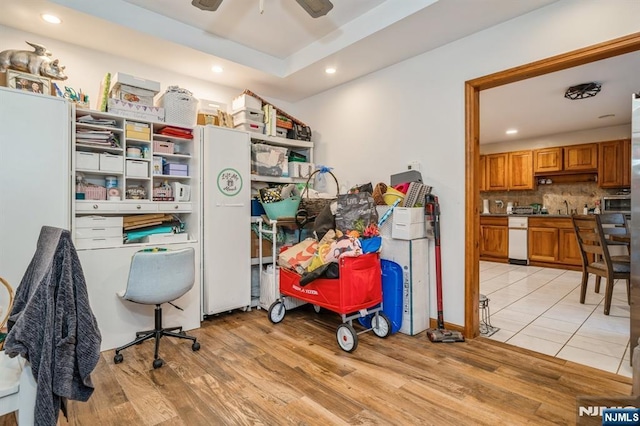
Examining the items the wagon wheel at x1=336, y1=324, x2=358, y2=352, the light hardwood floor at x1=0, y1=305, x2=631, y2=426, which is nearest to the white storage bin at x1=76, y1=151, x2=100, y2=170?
the light hardwood floor at x1=0, y1=305, x2=631, y2=426

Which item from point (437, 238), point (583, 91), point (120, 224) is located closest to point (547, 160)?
point (583, 91)

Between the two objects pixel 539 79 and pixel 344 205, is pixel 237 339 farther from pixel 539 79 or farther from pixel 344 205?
pixel 539 79

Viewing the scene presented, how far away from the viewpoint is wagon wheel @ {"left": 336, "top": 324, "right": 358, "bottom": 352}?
2.49 metres

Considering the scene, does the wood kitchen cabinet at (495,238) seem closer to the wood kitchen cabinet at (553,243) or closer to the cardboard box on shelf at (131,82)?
the wood kitchen cabinet at (553,243)

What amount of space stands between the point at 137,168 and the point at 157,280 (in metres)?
1.17

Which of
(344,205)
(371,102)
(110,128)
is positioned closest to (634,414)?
(344,205)

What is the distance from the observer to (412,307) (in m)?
2.84

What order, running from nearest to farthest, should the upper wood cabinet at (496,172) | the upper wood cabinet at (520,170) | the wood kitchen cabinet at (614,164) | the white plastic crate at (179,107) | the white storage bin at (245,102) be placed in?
the white plastic crate at (179,107), the white storage bin at (245,102), the wood kitchen cabinet at (614,164), the upper wood cabinet at (520,170), the upper wood cabinet at (496,172)

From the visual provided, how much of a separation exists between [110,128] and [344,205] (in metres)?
2.13

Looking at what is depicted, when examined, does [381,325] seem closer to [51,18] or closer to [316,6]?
[316,6]

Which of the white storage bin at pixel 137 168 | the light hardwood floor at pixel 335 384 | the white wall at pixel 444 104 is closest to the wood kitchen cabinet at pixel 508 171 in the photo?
the white wall at pixel 444 104

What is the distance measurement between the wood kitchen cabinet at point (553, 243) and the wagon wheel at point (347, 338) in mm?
5111

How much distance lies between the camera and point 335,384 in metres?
2.08

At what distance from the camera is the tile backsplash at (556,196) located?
6.13m
